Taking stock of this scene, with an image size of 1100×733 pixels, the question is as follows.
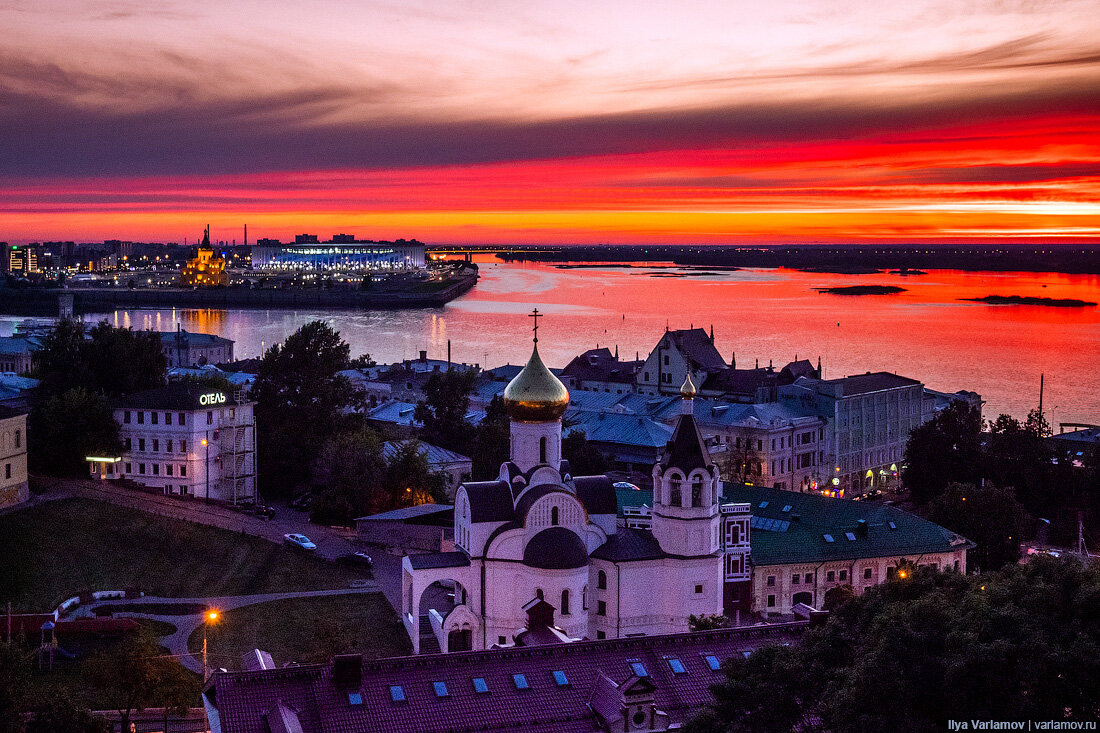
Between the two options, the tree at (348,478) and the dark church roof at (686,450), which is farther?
the tree at (348,478)

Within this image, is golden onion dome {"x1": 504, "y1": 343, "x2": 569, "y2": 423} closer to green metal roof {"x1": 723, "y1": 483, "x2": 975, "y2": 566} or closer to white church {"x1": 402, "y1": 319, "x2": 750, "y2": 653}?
white church {"x1": 402, "y1": 319, "x2": 750, "y2": 653}

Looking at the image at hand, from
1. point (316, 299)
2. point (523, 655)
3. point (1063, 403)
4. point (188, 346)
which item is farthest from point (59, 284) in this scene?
point (523, 655)

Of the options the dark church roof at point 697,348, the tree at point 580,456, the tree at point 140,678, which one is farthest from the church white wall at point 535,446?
the dark church roof at point 697,348

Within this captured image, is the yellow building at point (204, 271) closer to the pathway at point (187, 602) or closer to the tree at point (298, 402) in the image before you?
the tree at point (298, 402)

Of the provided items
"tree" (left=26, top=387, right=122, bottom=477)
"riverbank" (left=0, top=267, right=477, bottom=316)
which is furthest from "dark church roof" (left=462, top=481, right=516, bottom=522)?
"riverbank" (left=0, top=267, right=477, bottom=316)

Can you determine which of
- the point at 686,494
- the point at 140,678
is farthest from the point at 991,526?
the point at 140,678

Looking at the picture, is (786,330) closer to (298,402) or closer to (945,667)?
(298,402)
